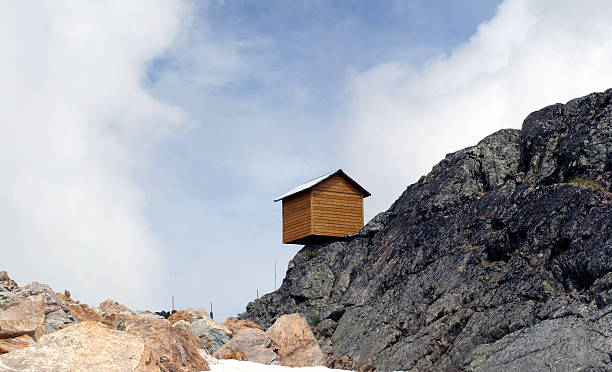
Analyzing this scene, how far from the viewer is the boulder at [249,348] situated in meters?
20.6

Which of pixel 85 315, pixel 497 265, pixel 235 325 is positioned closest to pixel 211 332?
pixel 235 325

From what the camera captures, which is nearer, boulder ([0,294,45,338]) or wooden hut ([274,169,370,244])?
boulder ([0,294,45,338])

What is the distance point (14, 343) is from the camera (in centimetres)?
1448

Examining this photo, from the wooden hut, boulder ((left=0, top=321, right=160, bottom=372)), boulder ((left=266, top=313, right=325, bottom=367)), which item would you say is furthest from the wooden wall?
boulder ((left=0, top=321, right=160, bottom=372))

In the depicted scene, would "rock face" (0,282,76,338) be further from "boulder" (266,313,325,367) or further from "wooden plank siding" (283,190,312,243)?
"wooden plank siding" (283,190,312,243)

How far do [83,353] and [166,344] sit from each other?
11.8ft

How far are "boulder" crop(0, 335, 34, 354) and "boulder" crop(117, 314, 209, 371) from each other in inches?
90.3

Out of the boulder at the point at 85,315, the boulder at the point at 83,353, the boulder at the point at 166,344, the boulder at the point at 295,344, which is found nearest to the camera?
the boulder at the point at 83,353

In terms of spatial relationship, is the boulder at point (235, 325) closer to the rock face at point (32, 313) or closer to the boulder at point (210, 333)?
the boulder at point (210, 333)

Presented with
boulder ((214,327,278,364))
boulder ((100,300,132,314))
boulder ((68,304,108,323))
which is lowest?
boulder ((214,327,278,364))

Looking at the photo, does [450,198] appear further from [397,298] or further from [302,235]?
[302,235]

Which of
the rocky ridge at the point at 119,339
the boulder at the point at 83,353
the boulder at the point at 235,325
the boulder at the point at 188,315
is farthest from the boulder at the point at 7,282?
the boulder at the point at 83,353

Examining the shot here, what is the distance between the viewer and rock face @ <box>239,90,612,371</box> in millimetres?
16922

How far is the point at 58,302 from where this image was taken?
18141 mm
